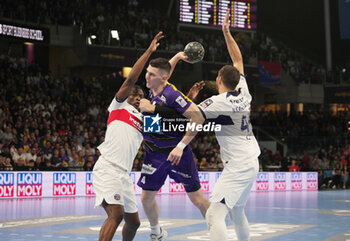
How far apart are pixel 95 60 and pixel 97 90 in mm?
1895

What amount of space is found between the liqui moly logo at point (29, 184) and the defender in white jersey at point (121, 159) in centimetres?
1226

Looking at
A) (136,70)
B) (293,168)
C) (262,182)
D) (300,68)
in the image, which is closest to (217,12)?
(300,68)

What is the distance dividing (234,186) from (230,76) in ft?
4.03

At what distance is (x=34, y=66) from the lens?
2884 centimetres

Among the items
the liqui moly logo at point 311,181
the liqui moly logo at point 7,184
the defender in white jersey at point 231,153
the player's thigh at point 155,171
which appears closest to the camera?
the defender in white jersey at point 231,153

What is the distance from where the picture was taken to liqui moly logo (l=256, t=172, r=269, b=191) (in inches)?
1064

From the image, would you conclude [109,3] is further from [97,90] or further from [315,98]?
[315,98]

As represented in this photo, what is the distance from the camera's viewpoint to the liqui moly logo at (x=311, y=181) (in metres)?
30.0

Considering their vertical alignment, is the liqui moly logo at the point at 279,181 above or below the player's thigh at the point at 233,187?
below

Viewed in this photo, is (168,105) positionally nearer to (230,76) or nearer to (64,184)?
(230,76)

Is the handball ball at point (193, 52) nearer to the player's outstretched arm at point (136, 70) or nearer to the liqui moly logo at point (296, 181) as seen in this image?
the player's outstretched arm at point (136, 70)

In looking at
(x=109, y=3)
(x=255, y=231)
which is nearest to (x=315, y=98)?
(x=109, y=3)

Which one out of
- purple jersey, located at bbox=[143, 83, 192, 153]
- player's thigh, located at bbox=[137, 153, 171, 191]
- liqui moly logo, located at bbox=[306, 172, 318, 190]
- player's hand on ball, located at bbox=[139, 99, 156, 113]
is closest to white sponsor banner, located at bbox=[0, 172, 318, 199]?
liqui moly logo, located at bbox=[306, 172, 318, 190]

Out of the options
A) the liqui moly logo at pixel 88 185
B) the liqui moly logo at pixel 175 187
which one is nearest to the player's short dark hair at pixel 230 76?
the liqui moly logo at pixel 88 185
